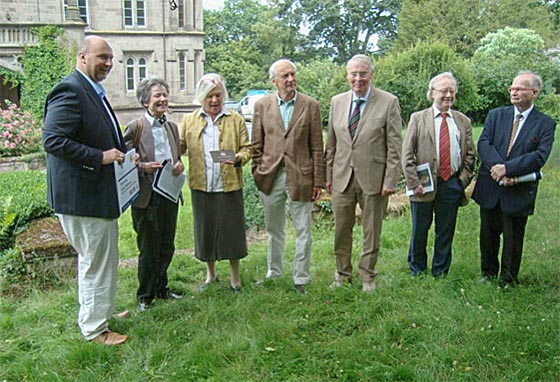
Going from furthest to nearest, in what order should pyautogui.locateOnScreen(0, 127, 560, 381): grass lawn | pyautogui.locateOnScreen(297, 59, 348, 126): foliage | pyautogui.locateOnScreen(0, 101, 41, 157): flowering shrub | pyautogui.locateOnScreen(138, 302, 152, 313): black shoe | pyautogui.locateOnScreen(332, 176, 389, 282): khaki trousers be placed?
Result: pyautogui.locateOnScreen(297, 59, 348, 126): foliage, pyautogui.locateOnScreen(0, 101, 41, 157): flowering shrub, pyautogui.locateOnScreen(332, 176, 389, 282): khaki trousers, pyautogui.locateOnScreen(138, 302, 152, 313): black shoe, pyautogui.locateOnScreen(0, 127, 560, 381): grass lawn

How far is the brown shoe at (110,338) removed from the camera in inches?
142

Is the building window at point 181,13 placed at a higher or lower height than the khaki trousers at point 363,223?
higher

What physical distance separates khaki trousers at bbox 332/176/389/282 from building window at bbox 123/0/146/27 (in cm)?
1804

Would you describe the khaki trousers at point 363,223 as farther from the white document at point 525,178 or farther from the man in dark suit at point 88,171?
the man in dark suit at point 88,171

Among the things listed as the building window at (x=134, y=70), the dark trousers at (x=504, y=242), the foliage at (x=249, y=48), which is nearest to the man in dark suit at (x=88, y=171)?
the dark trousers at (x=504, y=242)

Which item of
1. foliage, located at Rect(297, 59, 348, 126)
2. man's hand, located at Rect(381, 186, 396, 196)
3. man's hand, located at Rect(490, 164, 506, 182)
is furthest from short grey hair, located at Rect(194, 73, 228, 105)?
foliage, located at Rect(297, 59, 348, 126)

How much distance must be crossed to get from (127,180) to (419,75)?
11.2m

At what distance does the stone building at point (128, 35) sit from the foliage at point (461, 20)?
11.3m

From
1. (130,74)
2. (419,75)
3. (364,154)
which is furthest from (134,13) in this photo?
(364,154)

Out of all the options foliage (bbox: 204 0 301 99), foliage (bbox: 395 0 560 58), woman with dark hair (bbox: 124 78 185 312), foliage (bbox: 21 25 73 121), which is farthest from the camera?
foliage (bbox: 204 0 301 99)

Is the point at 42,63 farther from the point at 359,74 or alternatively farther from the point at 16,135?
the point at 359,74

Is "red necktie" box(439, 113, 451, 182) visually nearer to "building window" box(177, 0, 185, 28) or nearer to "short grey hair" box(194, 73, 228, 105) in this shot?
"short grey hair" box(194, 73, 228, 105)

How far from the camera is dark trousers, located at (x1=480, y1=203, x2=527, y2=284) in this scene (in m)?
4.48

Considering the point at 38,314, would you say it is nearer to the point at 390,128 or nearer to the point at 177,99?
the point at 390,128
